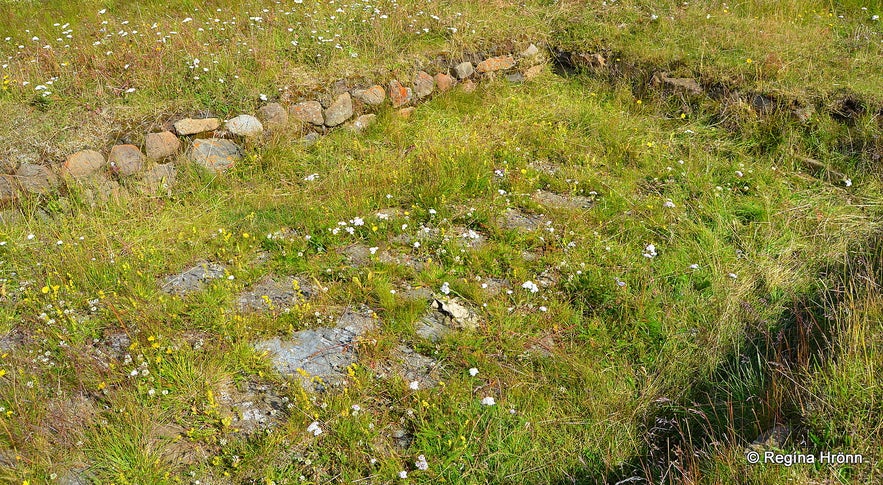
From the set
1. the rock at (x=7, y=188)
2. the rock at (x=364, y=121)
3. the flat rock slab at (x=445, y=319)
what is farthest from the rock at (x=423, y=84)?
the rock at (x=7, y=188)

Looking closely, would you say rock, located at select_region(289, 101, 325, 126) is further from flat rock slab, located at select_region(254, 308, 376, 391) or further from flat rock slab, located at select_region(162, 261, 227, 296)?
flat rock slab, located at select_region(254, 308, 376, 391)

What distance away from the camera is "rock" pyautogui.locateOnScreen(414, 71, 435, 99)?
746 centimetres

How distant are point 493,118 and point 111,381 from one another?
496cm

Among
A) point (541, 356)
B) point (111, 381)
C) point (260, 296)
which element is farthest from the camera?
point (260, 296)

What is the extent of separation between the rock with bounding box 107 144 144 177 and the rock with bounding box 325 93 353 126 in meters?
1.98

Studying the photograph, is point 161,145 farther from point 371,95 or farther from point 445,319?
point 445,319

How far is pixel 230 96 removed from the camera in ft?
21.4

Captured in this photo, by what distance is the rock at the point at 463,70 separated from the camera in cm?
781

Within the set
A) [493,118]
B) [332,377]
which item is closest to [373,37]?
[493,118]

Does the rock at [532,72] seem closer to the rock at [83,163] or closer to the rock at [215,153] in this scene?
the rock at [215,153]

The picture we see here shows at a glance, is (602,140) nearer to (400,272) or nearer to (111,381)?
(400,272)

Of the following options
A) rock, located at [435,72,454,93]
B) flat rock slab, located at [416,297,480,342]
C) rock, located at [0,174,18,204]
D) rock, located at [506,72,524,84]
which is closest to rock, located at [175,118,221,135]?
rock, located at [0,174,18,204]

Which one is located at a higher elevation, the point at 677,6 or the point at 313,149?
the point at 677,6

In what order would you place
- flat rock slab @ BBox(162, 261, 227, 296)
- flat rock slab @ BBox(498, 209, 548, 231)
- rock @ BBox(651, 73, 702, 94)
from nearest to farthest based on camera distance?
flat rock slab @ BBox(162, 261, 227, 296), flat rock slab @ BBox(498, 209, 548, 231), rock @ BBox(651, 73, 702, 94)
